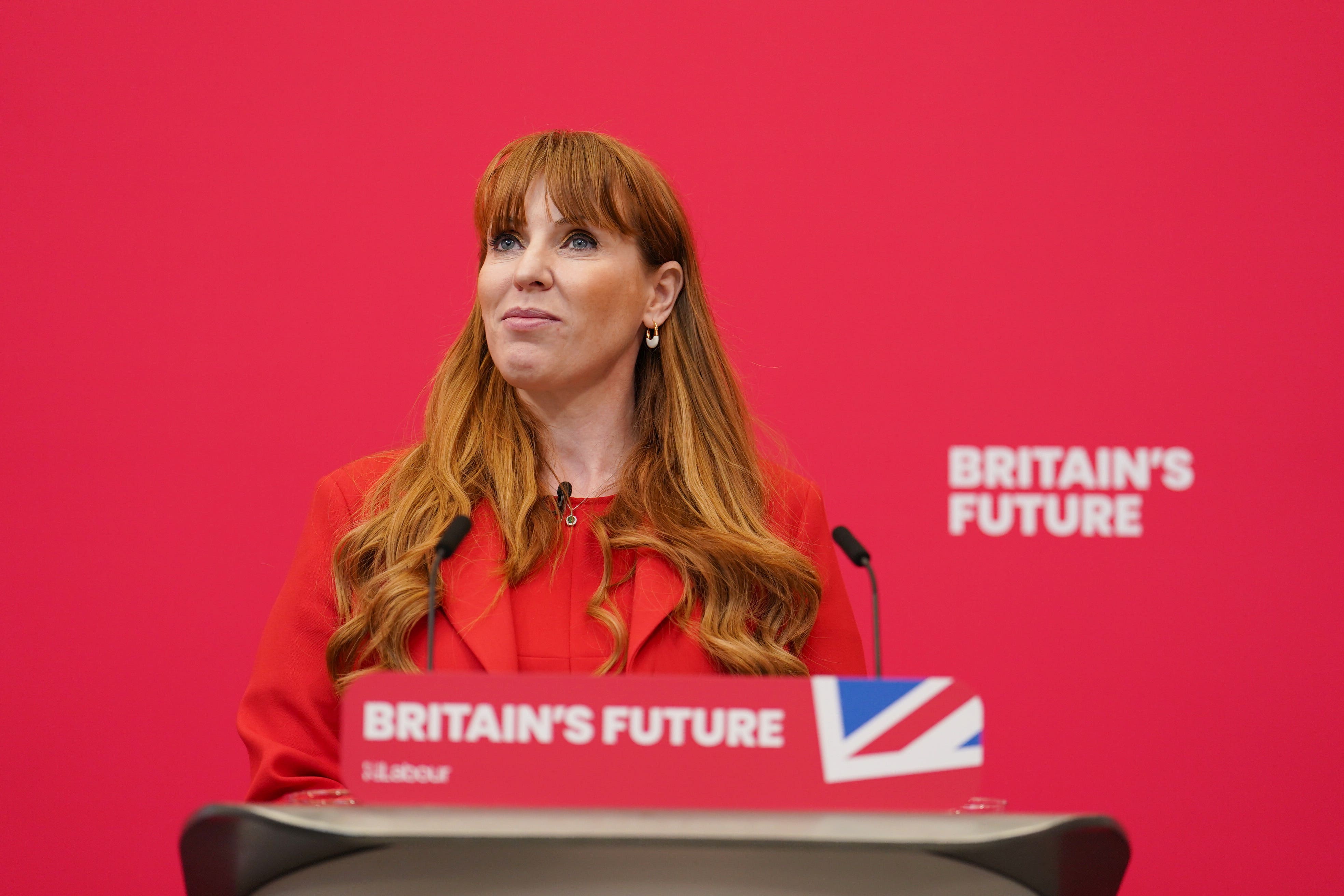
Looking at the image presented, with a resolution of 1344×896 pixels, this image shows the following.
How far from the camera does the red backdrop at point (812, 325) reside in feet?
8.59

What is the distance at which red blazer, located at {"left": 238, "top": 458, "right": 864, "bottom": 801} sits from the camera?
67.5 inches

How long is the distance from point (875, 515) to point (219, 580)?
1.37 meters

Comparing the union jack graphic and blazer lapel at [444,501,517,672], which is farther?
blazer lapel at [444,501,517,672]

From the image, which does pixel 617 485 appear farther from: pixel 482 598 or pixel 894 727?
pixel 894 727

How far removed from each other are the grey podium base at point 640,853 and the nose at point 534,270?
0.99 meters

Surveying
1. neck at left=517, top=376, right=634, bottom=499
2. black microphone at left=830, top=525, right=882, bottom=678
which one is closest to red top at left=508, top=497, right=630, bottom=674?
neck at left=517, top=376, right=634, bottom=499

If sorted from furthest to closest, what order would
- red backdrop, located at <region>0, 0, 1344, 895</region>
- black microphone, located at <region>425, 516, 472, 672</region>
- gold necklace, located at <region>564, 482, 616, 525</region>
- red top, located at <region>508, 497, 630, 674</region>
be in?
red backdrop, located at <region>0, 0, 1344, 895</region>
gold necklace, located at <region>564, 482, 616, 525</region>
red top, located at <region>508, 497, 630, 674</region>
black microphone, located at <region>425, 516, 472, 672</region>

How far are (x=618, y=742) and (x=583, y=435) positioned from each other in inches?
39.7

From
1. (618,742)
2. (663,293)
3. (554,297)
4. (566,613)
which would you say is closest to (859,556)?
(618,742)

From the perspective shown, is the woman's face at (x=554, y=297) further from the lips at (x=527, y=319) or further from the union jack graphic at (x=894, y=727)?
the union jack graphic at (x=894, y=727)

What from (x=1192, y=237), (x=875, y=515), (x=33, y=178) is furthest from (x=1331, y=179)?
(x=33, y=178)

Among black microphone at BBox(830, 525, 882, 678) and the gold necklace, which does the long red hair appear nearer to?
the gold necklace

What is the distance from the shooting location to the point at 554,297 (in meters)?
1.89

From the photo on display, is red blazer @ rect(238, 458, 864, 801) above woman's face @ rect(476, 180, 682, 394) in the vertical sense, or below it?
below
